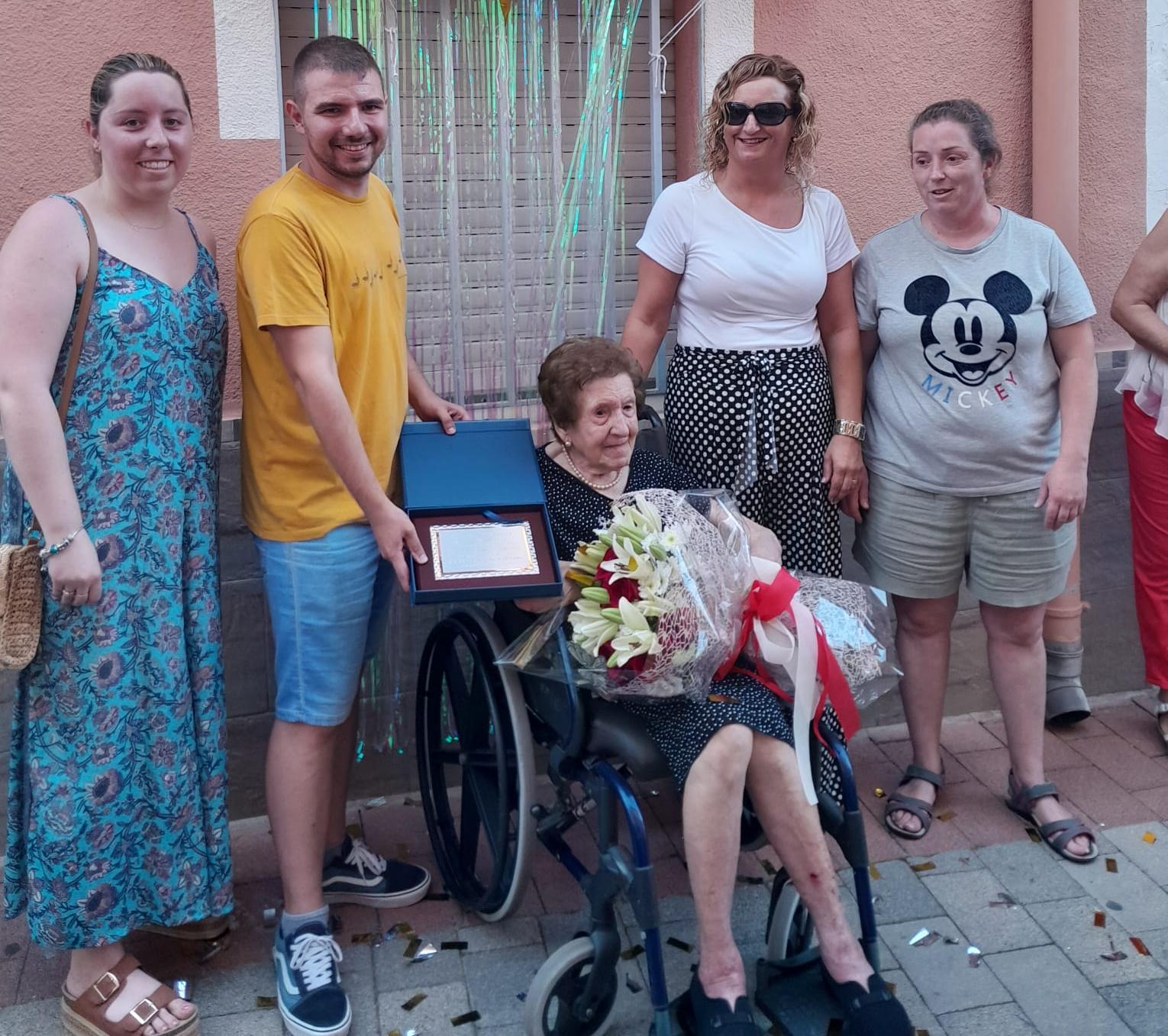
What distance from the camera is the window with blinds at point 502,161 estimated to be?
3576 mm

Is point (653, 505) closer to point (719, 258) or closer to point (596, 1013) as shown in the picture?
point (719, 258)

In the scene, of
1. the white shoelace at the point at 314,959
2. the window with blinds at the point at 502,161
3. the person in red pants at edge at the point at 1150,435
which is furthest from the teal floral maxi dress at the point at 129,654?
the person in red pants at edge at the point at 1150,435

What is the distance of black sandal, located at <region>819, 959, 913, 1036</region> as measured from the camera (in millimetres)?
2623

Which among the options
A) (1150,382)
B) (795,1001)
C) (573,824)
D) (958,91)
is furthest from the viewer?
(958,91)

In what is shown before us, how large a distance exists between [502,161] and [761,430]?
3.62 ft

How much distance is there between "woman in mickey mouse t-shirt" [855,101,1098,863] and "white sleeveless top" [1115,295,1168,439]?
0.59 meters

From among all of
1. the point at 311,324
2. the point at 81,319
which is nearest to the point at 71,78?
the point at 81,319

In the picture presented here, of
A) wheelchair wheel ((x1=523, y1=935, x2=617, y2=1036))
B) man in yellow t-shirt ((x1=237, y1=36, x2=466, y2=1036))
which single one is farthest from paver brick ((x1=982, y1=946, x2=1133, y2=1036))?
man in yellow t-shirt ((x1=237, y1=36, x2=466, y2=1036))

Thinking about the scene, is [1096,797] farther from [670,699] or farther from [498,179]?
[498,179]

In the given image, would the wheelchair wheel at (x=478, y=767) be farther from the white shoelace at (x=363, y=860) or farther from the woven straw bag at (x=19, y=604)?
the woven straw bag at (x=19, y=604)

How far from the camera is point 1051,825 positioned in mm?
3604

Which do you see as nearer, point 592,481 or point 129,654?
point 129,654

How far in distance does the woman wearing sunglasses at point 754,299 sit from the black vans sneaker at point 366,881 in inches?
50.8

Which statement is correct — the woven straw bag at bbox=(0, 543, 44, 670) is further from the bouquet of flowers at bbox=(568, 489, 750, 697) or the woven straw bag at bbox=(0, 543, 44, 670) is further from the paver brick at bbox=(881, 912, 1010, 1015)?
the paver brick at bbox=(881, 912, 1010, 1015)
